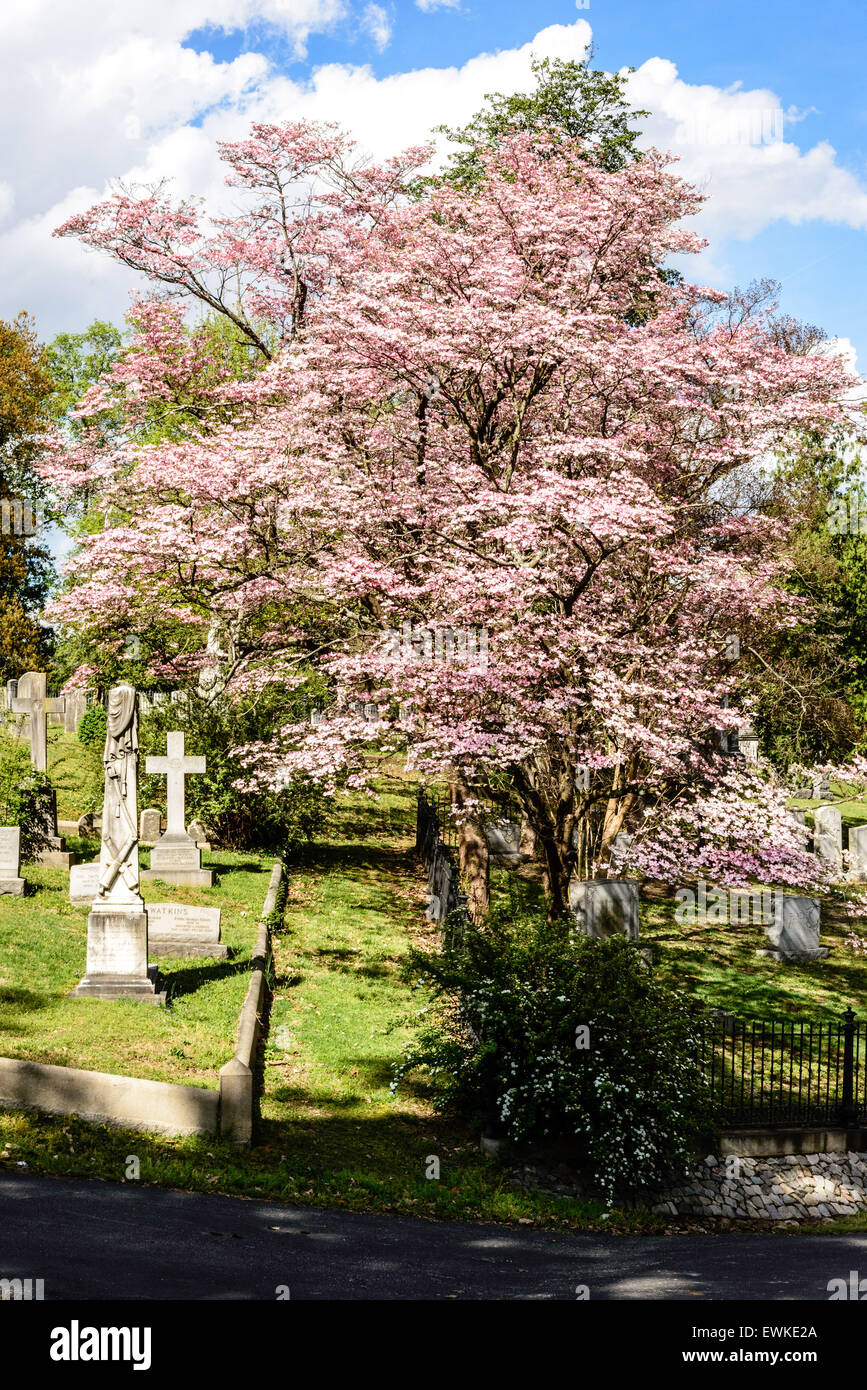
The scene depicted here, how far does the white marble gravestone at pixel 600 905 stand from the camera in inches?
580

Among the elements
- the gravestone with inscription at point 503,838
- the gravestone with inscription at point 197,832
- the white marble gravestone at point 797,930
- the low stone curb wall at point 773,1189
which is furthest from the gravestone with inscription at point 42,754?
the white marble gravestone at point 797,930

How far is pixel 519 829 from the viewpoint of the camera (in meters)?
25.9

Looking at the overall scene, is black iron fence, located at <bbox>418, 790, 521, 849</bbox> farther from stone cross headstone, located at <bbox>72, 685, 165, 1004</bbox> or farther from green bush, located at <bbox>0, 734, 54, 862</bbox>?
stone cross headstone, located at <bbox>72, 685, 165, 1004</bbox>

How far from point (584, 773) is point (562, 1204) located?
8036mm

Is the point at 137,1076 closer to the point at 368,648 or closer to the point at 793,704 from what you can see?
the point at 368,648

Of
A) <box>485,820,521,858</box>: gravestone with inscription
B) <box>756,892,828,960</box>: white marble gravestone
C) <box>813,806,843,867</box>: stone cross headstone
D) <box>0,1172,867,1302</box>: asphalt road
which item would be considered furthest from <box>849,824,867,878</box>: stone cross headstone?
<box>0,1172,867,1302</box>: asphalt road

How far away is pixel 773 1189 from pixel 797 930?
849 centimetres

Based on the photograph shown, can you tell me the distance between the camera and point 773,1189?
1226 cm

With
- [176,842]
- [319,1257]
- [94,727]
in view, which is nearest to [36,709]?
[94,727]

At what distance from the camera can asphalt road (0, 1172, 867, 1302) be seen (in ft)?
23.6

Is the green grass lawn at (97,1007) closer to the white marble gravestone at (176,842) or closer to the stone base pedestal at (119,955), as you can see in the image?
the stone base pedestal at (119,955)

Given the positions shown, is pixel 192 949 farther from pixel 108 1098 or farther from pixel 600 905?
pixel 600 905

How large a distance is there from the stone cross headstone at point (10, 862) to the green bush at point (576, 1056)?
287 inches
